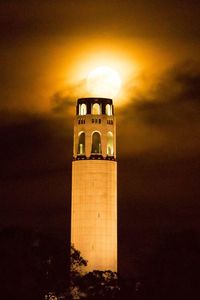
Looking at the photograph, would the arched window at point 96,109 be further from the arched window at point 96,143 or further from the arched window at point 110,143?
the arched window at point 110,143

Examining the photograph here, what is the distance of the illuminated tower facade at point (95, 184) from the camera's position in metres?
116

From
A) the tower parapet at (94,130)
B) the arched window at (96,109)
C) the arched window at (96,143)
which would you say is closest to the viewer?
the tower parapet at (94,130)

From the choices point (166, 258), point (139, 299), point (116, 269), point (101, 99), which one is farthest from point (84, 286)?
point (101, 99)

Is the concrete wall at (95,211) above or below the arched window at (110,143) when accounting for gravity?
below

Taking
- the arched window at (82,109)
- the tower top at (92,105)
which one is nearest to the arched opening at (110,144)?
the tower top at (92,105)

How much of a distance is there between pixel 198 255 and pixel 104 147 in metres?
20.2

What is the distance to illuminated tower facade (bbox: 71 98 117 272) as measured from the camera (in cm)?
11562

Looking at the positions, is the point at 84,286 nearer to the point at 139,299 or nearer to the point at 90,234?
the point at 139,299

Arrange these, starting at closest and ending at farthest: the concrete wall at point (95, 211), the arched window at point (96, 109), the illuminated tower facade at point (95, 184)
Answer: the concrete wall at point (95, 211), the illuminated tower facade at point (95, 184), the arched window at point (96, 109)

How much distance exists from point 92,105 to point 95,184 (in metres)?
9.36

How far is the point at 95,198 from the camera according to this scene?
116750 millimetres

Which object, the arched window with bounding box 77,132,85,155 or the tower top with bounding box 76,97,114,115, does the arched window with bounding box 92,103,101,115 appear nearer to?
the tower top with bounding box 76,97,114,115

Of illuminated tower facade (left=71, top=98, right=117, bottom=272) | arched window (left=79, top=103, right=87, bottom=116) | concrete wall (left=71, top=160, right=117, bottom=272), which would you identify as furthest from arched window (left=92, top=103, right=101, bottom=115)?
concrete wall (left=71, top=160, right=117, bottom=272)

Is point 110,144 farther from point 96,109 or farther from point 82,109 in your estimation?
point 82,109
